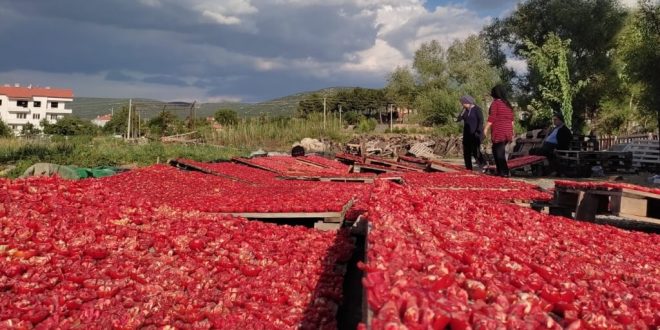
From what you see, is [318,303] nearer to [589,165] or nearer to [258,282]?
[258,282]

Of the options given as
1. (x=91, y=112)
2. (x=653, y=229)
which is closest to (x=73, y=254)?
(x=653, y=229)

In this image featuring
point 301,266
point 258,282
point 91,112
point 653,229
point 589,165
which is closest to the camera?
point 258,282

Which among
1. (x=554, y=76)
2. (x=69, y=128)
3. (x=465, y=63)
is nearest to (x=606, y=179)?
(x=554, y=76)

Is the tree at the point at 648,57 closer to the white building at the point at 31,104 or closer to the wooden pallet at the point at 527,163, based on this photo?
the wooden pallet at the point at 527,163

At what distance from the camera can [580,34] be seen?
37.3 metres

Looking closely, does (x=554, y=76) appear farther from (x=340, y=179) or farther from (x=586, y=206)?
(x=586, y=206)

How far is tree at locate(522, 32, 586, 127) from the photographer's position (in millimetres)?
35344

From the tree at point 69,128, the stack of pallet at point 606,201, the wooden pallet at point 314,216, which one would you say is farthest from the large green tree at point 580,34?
the tree at point 69,128

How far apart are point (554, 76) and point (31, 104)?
4348 inches

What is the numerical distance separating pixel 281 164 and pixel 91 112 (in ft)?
418

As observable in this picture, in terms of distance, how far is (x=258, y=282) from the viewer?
177 inches

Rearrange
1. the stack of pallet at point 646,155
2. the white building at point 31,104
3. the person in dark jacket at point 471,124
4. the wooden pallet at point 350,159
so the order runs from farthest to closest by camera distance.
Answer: the white building at point 31,104 → the stack of pallet at point 646,155 → the wooden pallet at point 350,159 → the person in dark jacket at point 471,124

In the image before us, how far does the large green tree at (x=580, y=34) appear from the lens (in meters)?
36.8

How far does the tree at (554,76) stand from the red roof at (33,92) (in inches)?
4262
